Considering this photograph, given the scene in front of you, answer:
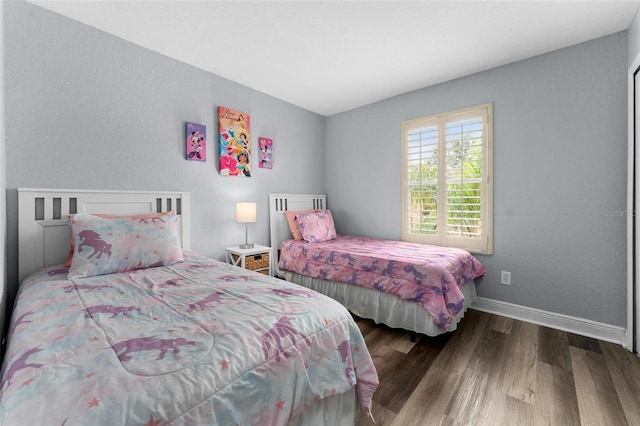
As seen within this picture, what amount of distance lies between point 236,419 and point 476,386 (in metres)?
1.56

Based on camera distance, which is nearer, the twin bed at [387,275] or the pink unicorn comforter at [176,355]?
the pink unicorn comforter at [176,355]

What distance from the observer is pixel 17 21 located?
1.90 m

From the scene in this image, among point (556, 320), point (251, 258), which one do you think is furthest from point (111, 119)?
point (556, 320)

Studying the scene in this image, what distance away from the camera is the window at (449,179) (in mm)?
2842

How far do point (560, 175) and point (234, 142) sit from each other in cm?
314

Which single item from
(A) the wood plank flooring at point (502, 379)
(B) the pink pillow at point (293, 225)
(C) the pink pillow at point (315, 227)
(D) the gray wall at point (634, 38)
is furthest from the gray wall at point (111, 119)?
(D) the gray wall at point (634, 38)

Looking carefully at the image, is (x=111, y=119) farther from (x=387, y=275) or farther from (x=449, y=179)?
(x=449, y=179)

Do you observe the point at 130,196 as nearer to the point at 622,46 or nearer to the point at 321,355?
the point at 321,355

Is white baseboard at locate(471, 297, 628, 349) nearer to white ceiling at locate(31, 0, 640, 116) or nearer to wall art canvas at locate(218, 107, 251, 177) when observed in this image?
white ceiling at locate(31, 0, 640, 116)

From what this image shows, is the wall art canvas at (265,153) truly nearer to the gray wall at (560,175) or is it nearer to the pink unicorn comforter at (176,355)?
the gray wall at (560,175)

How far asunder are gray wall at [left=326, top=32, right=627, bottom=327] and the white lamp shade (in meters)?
2.31

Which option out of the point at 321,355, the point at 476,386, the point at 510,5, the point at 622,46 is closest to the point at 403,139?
the point at 510,5

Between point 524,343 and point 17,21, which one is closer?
point 17,21

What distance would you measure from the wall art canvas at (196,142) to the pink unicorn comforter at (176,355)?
1.55 meters
